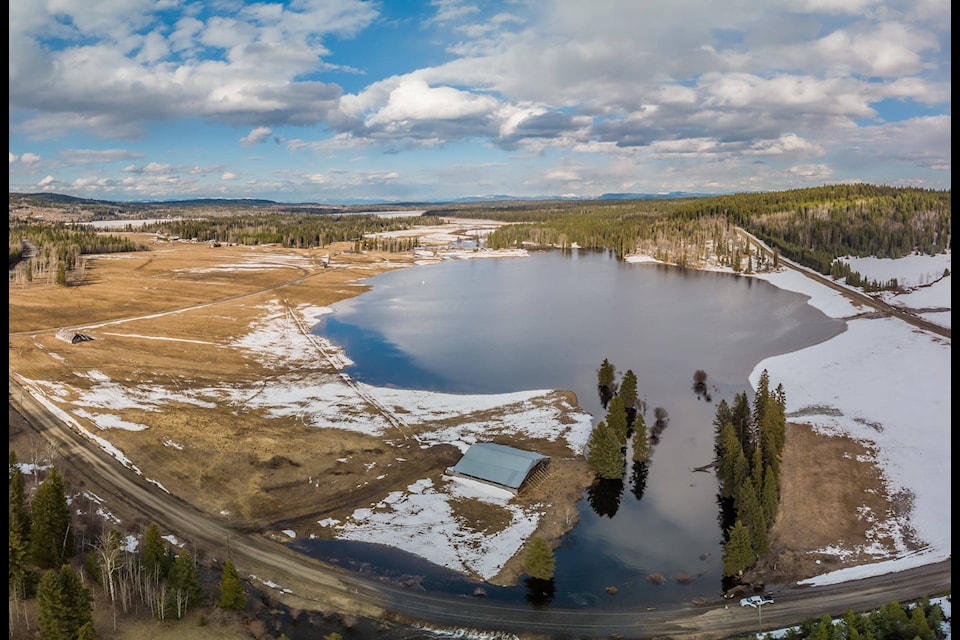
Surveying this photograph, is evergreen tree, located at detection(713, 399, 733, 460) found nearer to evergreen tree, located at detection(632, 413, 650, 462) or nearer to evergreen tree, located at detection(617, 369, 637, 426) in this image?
evergreen tree, located at detection(632, 413, 650, 462)

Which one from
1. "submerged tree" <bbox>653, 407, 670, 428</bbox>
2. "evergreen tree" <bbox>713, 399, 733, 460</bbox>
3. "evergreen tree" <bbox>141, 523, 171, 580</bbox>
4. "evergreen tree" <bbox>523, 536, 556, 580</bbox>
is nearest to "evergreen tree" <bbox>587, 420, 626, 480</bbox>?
"evergreen tree" <bbox>713, 399, 733, 460</bbox>

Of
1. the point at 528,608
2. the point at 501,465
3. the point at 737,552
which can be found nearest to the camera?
the point at 528,608

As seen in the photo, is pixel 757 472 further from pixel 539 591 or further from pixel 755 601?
pixel 539 591

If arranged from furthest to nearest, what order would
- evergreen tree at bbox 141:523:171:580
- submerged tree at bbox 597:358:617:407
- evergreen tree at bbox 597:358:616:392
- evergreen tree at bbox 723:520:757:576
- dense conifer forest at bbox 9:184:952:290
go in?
dense conifer forest at bbox 9:184:952:290 → evergreen tree at bbox 597:358:616:392 → submerged tree at bbox 597:358:617:407 → evergreen tree at bbox 723:520:757:576 → evergreen tree at bbox 141:523:171:580

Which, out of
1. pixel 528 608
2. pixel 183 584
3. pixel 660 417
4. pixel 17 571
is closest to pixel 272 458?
pixel 183 584

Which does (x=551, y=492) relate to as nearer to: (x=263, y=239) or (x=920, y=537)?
(x=920, y=537)

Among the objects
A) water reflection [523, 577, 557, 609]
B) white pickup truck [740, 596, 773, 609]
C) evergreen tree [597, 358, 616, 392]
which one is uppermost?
evergreen tree [597, 358, 616, 392]

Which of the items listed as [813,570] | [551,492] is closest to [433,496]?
[551,492]
